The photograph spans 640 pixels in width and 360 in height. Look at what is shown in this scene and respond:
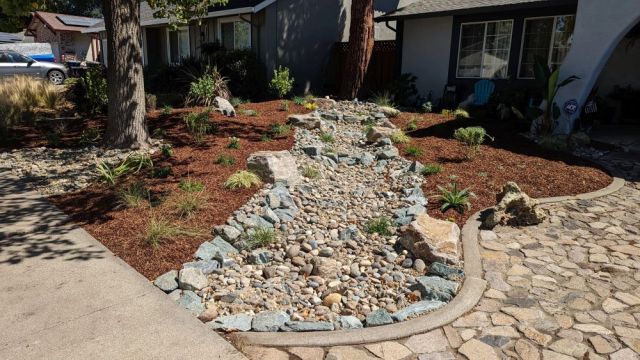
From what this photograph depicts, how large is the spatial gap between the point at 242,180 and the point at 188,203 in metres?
0.97

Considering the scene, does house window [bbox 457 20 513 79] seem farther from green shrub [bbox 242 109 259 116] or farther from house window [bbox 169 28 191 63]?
house window [bbox 169 28 191 63]

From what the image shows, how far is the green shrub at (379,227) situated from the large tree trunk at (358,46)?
9.09 meters

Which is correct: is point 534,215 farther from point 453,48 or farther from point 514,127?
point 453,48

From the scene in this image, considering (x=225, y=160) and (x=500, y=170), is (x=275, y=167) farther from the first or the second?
(x=500, y=170)

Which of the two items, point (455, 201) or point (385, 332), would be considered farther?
point (455, 201)

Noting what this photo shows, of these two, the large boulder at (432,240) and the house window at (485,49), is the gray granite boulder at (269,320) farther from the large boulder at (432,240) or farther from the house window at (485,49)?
the house window at (485,49)

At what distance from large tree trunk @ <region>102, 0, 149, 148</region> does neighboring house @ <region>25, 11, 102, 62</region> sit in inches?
1043

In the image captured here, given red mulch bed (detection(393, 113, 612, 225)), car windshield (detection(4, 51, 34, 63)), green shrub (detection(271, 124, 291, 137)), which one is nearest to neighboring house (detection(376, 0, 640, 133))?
red mulch bed (detection(393, 113, 612, 225))

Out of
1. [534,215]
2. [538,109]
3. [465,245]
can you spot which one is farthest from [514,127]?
[465,245]

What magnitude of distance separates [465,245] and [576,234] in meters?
1.45

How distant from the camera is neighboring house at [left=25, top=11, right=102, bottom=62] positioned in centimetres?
3076

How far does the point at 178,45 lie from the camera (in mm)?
20266

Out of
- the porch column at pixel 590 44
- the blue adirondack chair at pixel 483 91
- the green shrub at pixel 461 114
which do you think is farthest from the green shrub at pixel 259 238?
the blue adirondack chair at pixel 483 91

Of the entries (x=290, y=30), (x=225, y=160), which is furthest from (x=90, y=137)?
(x=290, y=30)
